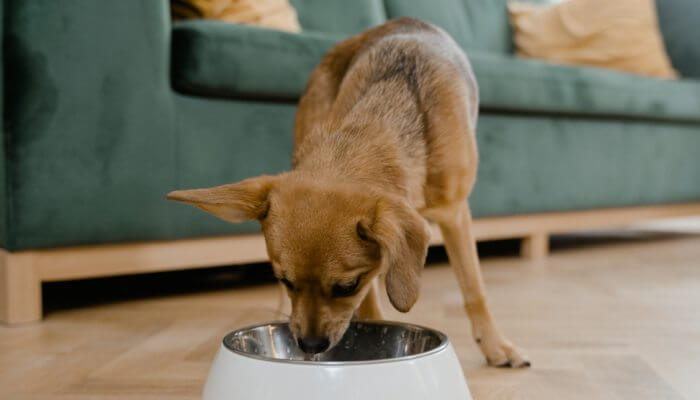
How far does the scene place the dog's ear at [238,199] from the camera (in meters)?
1.25

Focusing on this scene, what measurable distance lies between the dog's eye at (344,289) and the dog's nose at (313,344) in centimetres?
9

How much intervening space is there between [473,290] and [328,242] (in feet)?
2.02

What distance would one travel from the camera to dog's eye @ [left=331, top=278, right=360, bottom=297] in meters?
1.28

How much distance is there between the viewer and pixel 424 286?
8.37ft

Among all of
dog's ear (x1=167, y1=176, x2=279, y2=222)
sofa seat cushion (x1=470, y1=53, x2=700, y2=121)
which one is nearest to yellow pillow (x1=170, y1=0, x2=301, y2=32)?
sofa seat cushion (x1=470, y1=53, x2=700, y2=121)

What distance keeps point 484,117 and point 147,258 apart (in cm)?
147

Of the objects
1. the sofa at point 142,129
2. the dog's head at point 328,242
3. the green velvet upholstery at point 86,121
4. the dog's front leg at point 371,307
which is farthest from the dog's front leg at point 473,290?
the green velvet upholstery at point 86,121

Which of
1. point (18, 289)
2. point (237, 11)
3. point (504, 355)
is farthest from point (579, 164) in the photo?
point (18, 289)

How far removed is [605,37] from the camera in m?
3.76

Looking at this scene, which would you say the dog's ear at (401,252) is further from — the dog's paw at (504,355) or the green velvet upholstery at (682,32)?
the green velvet upholstery at (682,32)

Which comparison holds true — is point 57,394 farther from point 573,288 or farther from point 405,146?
point 573,288

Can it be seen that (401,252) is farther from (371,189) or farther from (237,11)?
(237,11)

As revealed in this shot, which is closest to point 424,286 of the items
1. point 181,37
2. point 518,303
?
point 518,303

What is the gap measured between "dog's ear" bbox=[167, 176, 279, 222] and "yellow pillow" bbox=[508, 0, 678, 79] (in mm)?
2902
